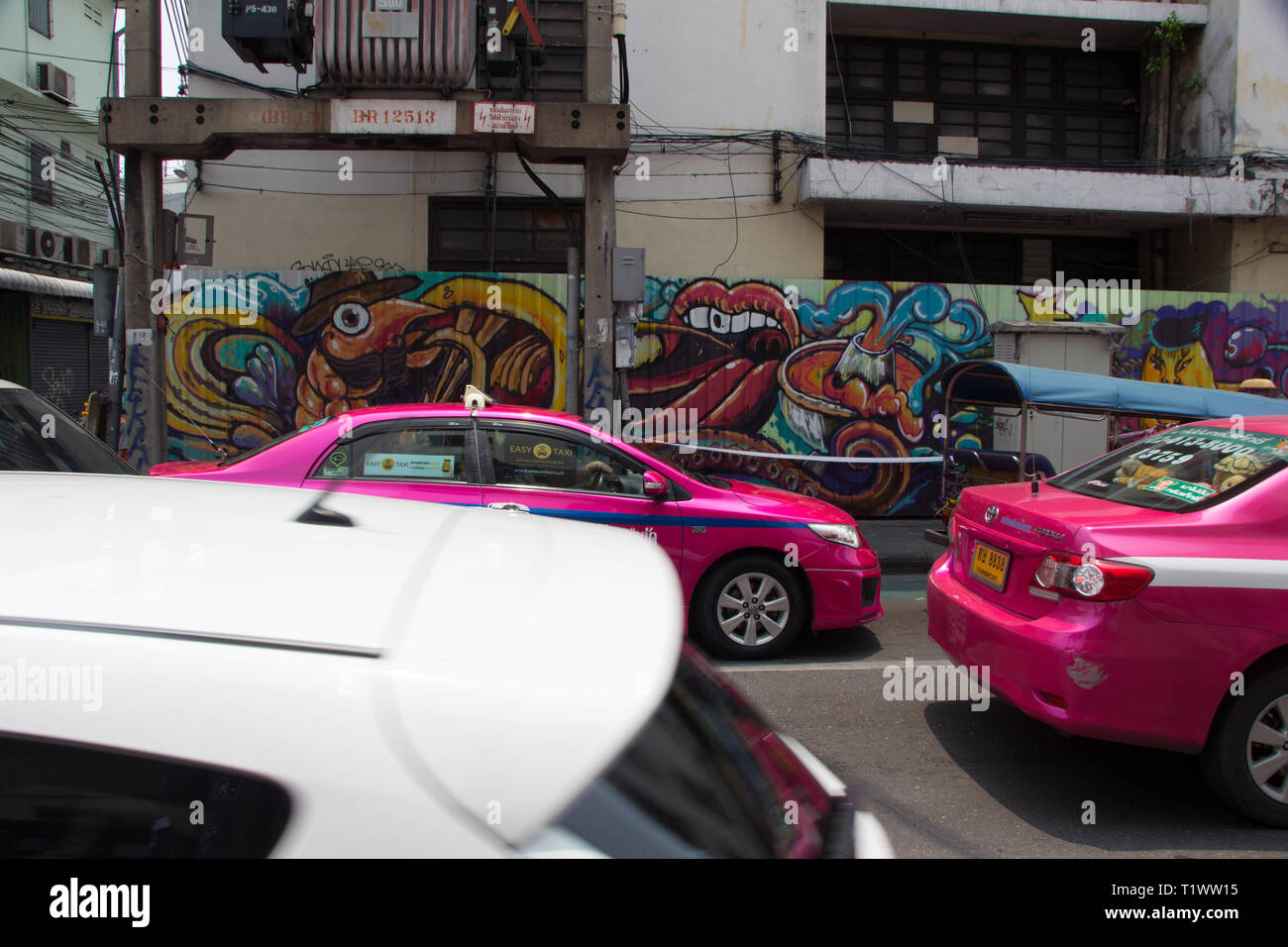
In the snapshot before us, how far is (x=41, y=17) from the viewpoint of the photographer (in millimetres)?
23594

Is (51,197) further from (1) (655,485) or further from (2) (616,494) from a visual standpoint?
(1) (655,485)

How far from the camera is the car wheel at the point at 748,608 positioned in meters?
6.23

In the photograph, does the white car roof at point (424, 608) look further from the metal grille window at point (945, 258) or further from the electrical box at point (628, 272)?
the metal grille window at point (945, 258)

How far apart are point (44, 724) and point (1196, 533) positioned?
3988 millimetres

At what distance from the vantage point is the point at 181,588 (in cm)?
145

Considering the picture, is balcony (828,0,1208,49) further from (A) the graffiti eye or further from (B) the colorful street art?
(A) the graffiti eye

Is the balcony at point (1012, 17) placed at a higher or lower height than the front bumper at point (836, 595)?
higher

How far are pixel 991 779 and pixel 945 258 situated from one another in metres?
12.3

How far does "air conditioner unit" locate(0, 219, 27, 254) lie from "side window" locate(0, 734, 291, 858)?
81.3ft

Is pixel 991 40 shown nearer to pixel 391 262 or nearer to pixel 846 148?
pixel 846 148

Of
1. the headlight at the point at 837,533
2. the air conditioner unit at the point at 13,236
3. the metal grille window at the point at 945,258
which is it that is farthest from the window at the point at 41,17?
the headlight at the point at 837,533

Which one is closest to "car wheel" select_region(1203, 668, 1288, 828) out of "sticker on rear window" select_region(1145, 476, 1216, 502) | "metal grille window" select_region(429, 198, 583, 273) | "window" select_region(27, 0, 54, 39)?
"sticker on rear window" select_region(1145, 476, 1216, 502)

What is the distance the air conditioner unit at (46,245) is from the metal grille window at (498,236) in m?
15.1
